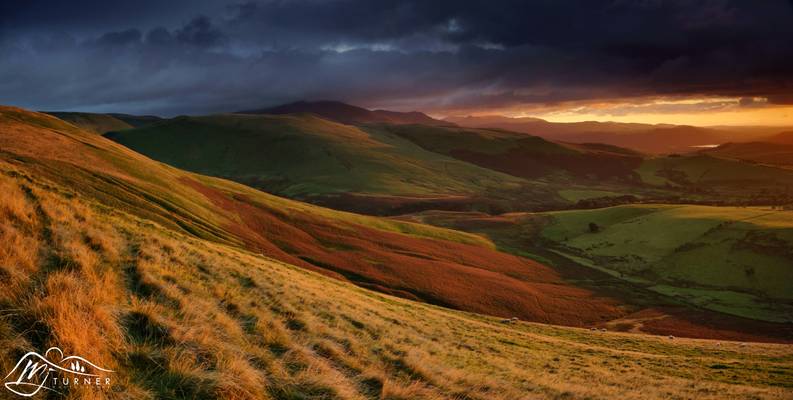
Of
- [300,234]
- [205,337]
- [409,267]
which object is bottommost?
[409,267]

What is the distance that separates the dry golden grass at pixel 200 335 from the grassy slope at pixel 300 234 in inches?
1088

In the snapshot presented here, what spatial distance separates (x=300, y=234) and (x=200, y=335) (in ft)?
171

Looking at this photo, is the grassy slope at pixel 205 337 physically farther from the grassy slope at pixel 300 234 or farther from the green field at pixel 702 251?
the green field at pixel 702 251

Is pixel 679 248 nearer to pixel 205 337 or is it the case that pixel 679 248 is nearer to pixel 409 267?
pixel 409 267

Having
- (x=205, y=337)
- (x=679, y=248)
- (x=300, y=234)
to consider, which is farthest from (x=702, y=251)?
(x=205, y=337)

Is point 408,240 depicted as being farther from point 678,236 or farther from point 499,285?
point 678,236

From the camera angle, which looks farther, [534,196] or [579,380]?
[534,196]

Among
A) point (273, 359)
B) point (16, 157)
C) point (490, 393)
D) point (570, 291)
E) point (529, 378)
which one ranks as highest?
point (16, 157)

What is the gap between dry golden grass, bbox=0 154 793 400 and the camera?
718cm

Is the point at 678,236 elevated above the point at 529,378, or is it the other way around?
the point at 529,378

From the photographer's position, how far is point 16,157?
38.4m

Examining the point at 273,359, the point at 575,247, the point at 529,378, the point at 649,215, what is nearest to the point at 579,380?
the point at 529,378

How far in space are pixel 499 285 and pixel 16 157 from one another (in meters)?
56.9

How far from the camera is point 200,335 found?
8859 mm
